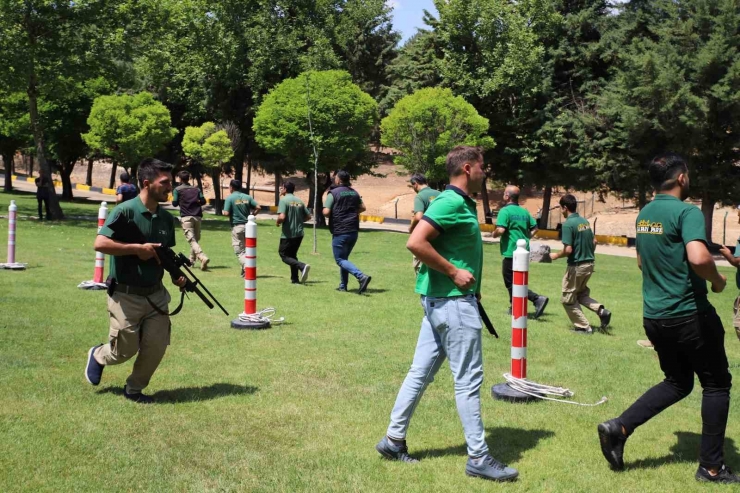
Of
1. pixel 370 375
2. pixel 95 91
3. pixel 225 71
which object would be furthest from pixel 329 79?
pixel 370 375

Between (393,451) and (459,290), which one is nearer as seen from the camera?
(459,290)

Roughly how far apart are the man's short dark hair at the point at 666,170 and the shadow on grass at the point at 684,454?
1.90 metres

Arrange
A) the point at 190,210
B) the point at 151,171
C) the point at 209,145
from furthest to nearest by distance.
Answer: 1. the point at 209,145
2. the point at 190,210
3. the point at 151,171

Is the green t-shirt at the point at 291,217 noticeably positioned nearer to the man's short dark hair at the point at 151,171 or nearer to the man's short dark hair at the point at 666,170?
the man's short dark hair at the point at 151,171

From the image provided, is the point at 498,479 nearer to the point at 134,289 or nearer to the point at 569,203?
the point at 134,289

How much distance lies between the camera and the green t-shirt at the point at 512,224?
1133 centimetres

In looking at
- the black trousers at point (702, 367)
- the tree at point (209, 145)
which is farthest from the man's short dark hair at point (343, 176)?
the tree at point (209, 145)

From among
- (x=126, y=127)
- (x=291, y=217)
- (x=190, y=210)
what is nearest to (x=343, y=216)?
(x=291, y=217)

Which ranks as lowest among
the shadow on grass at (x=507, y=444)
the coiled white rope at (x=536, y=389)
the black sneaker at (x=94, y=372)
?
the shadow on grass at (x=507, y=444)

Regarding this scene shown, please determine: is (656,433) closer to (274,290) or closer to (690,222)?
(690,222)

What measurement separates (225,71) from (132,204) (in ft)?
121

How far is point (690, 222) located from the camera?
4.87 meters

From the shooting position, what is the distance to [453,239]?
16.3 ft

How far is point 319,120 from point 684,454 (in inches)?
1206
